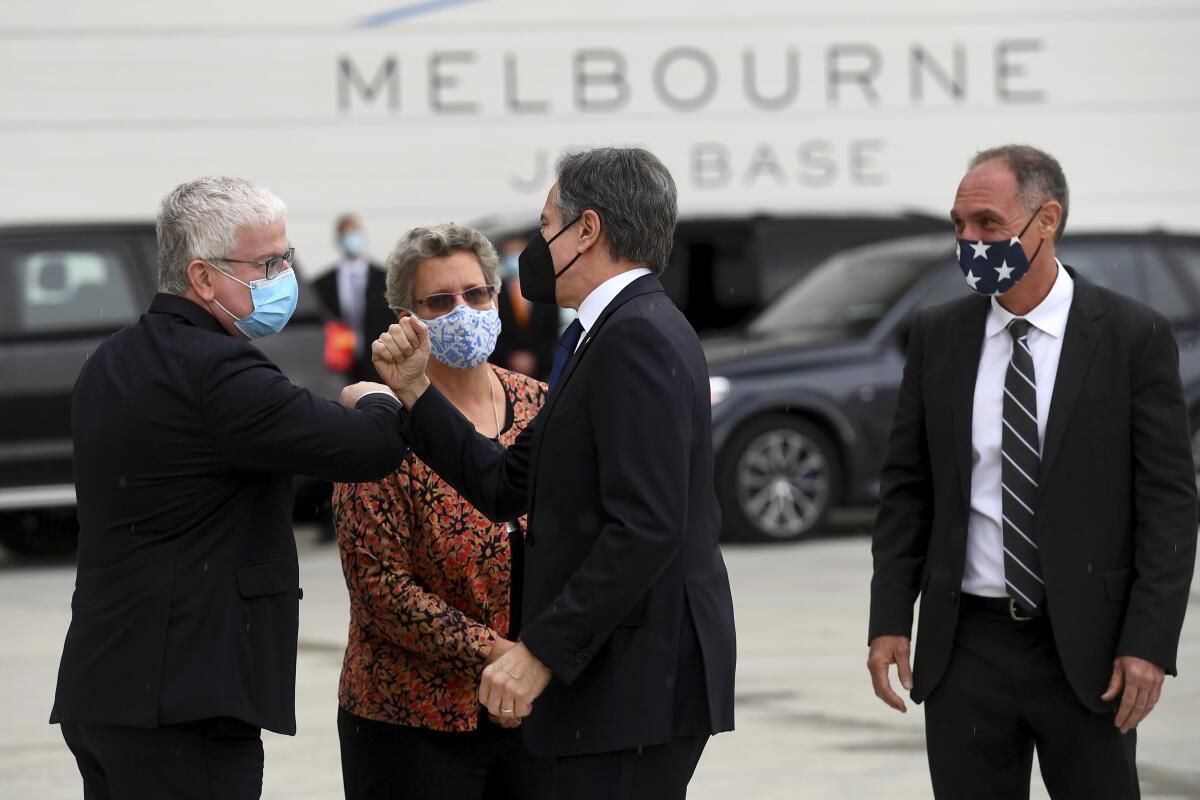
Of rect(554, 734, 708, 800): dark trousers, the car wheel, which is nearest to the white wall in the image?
the car wheel

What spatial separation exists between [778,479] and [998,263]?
8.12m

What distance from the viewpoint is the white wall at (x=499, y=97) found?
1791 cm

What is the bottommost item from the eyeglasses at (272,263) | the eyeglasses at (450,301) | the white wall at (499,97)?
the eyeglasses at (450,301)

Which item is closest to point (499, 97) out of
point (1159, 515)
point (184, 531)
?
point (1159, 515)

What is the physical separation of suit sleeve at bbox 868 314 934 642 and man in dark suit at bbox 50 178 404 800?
4.02 ft

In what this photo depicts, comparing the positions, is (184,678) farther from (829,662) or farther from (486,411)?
(829,662)

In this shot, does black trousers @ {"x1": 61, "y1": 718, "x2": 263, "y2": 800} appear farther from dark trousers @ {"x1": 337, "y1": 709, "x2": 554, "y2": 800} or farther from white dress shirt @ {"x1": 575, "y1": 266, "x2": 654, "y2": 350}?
white dress shirt @ {"x1": 575, "y1": 266, "x2": 654, "y2": 350}

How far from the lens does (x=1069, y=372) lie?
424cm

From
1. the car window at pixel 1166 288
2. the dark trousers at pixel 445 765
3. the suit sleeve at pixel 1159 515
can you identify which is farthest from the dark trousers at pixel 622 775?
the car window at pixel 1166 288

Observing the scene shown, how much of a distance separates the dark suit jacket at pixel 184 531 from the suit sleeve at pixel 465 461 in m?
0.26

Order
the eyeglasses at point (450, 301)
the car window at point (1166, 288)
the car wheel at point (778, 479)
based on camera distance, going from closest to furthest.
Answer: the eyeglasses at point (450, 301) → the car wheel at point (778, 479) → the car window at point (1166, 288)

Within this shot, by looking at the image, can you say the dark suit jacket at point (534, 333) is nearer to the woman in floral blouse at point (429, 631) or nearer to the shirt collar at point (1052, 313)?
the woman in floral blouse at point (429, 631)

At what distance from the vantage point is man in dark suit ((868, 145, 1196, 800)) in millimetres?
4168

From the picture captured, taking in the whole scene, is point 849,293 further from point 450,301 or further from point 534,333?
point 450,301
